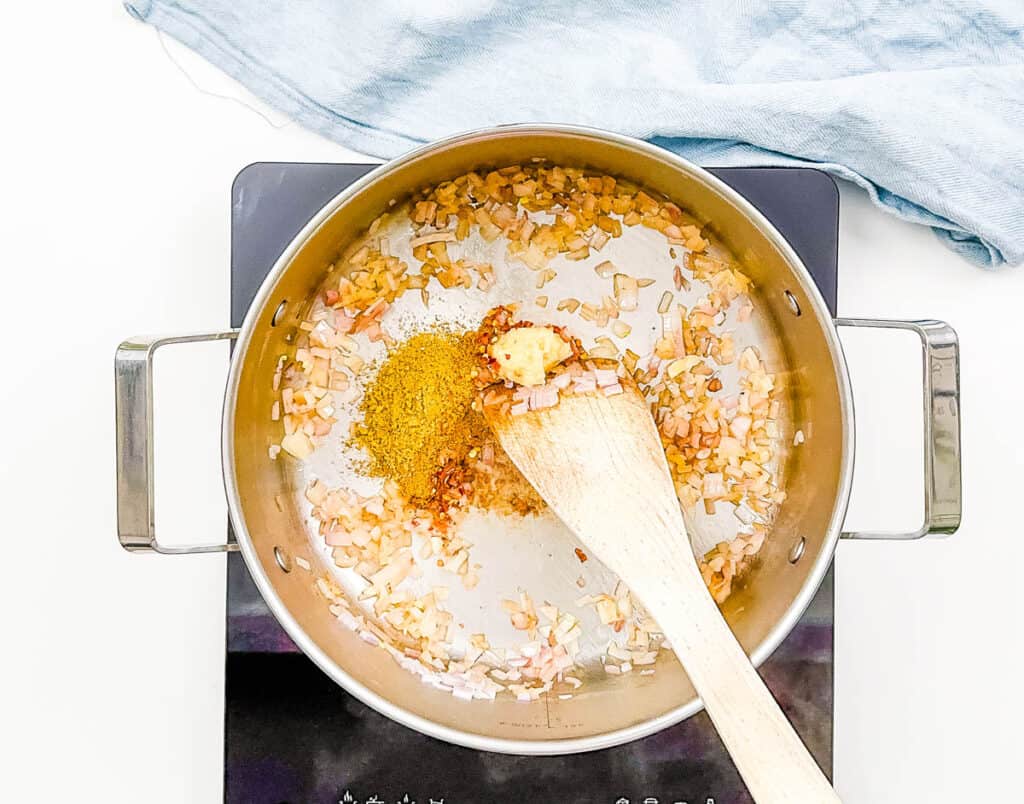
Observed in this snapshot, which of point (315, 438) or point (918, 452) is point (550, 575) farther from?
point (918, 452)

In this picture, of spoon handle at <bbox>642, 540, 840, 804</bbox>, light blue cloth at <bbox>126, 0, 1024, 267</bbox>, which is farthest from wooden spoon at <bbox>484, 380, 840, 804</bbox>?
light blue cloth at <bbox>126, 0, 1024, 267</bbox>

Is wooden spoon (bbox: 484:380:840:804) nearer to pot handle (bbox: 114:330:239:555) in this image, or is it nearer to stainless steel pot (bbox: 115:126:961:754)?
stainless steel pot (bbox: 115:126:961:754)

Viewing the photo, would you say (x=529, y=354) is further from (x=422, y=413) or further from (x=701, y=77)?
(x=701, y=77)

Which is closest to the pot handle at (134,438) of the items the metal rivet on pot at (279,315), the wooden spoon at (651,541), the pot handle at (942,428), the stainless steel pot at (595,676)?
the stainless steel pot at (595,676)

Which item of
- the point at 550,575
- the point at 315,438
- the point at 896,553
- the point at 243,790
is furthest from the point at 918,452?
the point at 243,790

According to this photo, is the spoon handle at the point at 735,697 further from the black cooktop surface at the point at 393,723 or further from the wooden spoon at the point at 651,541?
the black cooktop surface at the point at 393,723

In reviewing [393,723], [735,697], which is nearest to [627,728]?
[735,697]

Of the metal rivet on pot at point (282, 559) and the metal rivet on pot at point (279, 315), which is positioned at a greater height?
the metal rivet on pot at point (279, 315)
